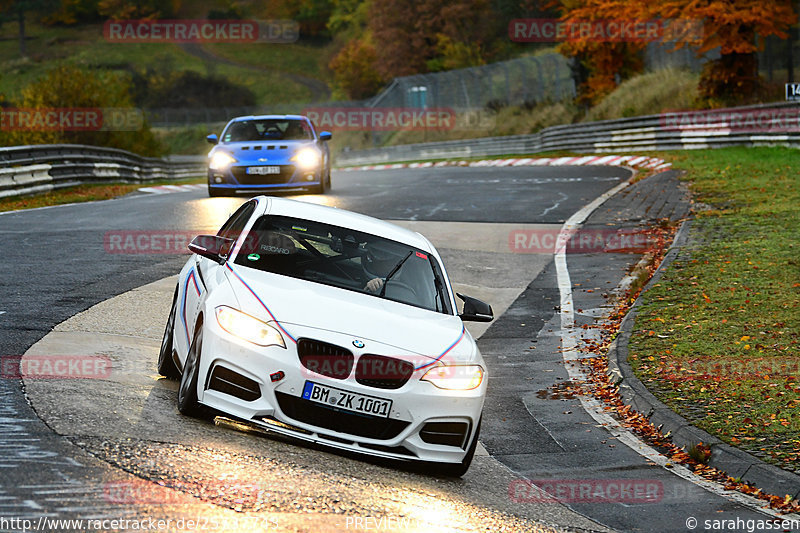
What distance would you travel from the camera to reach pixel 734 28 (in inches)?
1404

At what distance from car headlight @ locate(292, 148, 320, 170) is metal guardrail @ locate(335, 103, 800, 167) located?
1499cm

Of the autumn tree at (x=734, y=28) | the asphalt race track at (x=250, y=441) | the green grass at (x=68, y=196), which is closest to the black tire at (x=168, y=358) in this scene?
the asphalt race track at (x=250, y=441)

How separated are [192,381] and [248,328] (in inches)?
22.4

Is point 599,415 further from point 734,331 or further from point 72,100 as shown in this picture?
point 72,100

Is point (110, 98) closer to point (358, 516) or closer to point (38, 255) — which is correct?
point (38, 255)

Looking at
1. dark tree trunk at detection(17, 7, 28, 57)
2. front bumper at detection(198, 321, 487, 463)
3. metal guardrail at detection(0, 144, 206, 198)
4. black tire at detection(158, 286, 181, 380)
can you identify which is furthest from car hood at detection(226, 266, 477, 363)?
dark tree trunk at detection(17, 7, 28, 57)

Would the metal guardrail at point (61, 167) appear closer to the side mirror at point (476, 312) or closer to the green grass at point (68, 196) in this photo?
the green grass at point (68, 196)

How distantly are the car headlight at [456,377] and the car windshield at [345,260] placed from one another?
924mm

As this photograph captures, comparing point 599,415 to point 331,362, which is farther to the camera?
point 599,415

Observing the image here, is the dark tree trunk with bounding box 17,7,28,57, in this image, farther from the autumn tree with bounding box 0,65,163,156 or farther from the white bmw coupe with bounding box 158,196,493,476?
the white bmw coupe with bounding box 158,196,493,476

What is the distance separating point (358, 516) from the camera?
5.58 metres

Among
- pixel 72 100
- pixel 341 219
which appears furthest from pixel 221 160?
pixel 72 100

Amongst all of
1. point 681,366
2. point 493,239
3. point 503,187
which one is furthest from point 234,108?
point 681,366

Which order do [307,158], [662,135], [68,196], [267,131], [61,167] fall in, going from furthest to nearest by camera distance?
[662,135] → [61,167] → [68,196] → [267,131] → [307,158]
